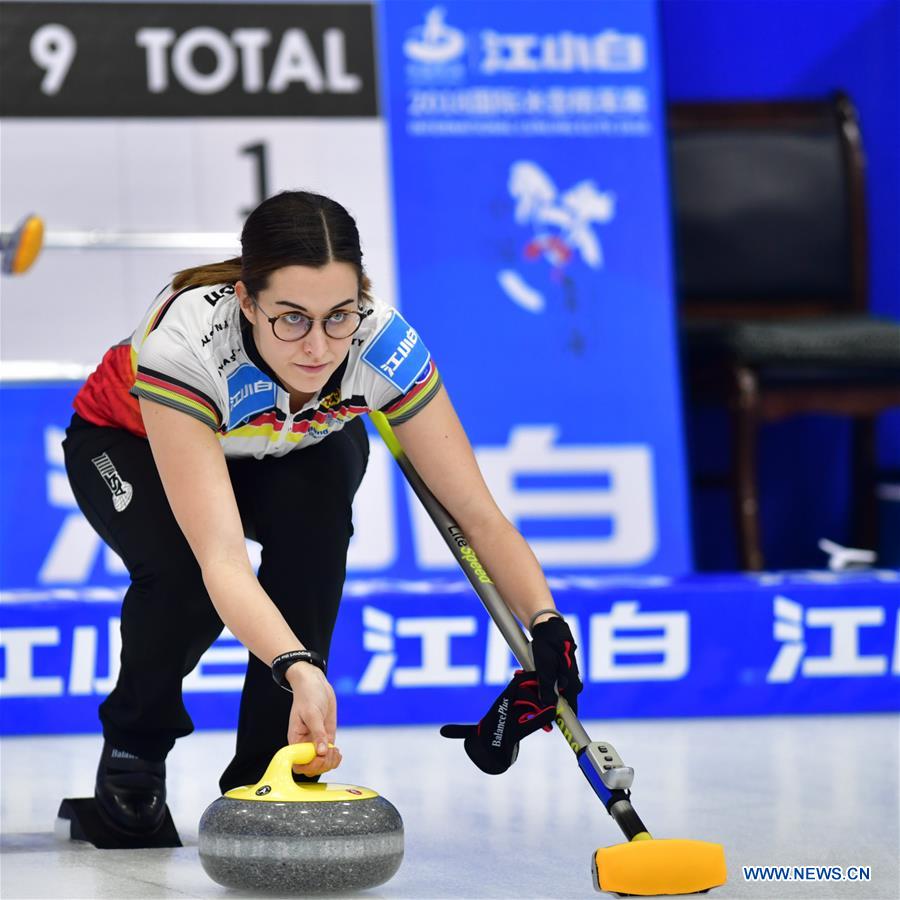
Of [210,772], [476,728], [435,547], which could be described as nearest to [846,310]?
[435,547]

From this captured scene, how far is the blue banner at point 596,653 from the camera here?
3.05 m

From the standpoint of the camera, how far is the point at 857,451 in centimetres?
444

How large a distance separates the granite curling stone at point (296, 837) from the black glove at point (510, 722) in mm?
197

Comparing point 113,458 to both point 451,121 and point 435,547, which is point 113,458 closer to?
point 435,547

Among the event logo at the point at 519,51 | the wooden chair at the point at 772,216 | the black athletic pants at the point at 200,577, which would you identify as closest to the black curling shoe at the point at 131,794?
the black athletic pants at the point at 200,577

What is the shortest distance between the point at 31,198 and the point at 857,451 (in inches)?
91.6

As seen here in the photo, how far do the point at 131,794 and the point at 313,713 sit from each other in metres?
0.52

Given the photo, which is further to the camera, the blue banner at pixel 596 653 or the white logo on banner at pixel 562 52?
the white logo on banner at pixel 562 52

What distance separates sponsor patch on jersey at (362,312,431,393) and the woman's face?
0.08 metres

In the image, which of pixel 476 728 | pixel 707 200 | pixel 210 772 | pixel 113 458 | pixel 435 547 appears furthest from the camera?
pixel 707 200

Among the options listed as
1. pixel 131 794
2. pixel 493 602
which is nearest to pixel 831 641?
pixel 493 602

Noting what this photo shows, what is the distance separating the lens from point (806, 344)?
379cm

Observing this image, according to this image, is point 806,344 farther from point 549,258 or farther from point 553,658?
point 553,658

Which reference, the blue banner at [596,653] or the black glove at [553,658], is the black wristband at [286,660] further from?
the blue banner at [596,653]
